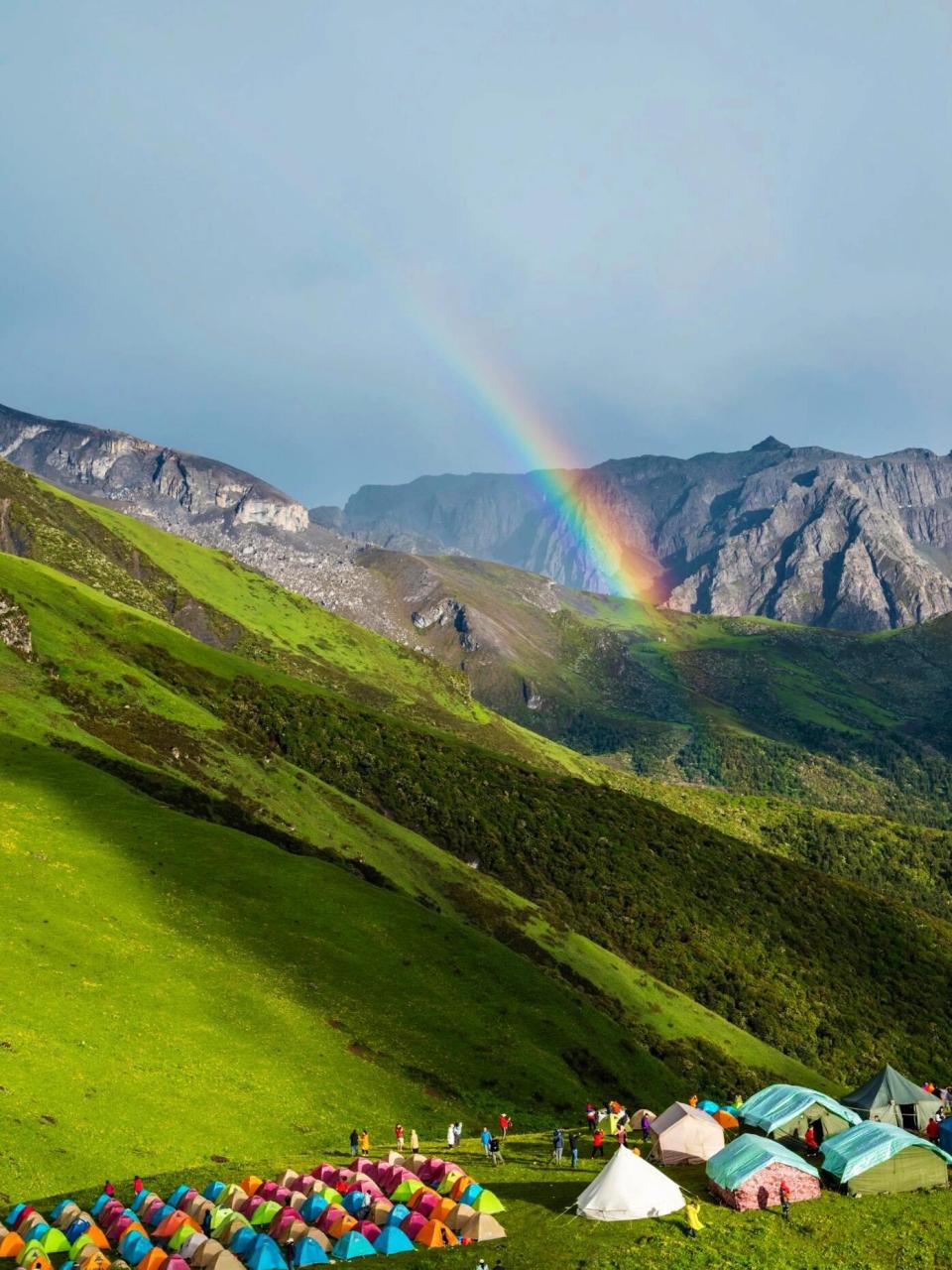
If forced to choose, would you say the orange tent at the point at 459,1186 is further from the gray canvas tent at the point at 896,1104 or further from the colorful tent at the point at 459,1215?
the gray canvas tent at the point at 896,1104

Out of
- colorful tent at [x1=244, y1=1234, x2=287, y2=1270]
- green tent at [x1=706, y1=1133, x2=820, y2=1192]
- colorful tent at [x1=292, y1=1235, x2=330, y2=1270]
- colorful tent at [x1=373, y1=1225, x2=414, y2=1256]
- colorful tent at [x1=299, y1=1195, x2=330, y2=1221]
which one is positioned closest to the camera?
colorful tent at [x1=244, y1=1234, x2=287, y2=1270]

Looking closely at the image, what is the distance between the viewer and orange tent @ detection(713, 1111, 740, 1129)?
58.8 metres

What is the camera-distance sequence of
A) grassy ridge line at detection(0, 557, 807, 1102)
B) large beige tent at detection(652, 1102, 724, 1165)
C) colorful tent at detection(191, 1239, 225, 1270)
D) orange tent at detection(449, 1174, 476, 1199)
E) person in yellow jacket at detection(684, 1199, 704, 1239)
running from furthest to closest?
1. grassy ridge line at detection(0, 557, 807, 1102)
2. large beige tent at detection(652, 1102, 724, 1165)
3. orange tent at detection(449, 1174, 476, 1199)
4. person in yellow jacket at detection(684, 1199, 704, 1239)
5. colorful tent at detection(191, 1239, 225, 1270)

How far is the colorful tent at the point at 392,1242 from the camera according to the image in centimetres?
3984

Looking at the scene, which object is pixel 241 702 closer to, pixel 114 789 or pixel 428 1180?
pixel 114 789

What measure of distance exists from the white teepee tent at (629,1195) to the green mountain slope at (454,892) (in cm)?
2745

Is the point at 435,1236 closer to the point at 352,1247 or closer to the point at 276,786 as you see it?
the point at 352,1247

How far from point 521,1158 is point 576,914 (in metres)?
101

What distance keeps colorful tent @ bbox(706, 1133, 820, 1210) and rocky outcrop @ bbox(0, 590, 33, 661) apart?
4687 inches

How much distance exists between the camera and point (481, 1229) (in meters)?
40.6

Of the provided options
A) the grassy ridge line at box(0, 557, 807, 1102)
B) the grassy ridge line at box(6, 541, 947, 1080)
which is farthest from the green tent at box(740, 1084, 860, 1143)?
the grassy ridge line at box(6, 541, 947, 1080)

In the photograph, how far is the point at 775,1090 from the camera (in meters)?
58.8

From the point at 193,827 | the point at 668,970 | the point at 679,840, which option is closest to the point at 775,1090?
the point at 193,827

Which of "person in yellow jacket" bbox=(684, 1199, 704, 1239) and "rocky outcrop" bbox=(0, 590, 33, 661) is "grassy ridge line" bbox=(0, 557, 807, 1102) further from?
"person in yellow jacket" bbox=(684, 1199, 704, 1239)
